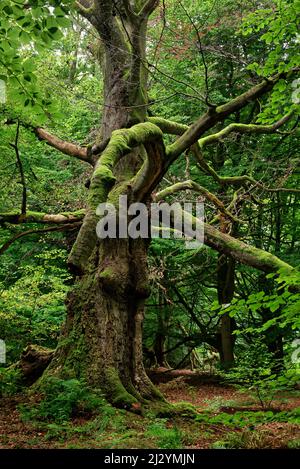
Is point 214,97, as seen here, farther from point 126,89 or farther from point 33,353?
point 33,353

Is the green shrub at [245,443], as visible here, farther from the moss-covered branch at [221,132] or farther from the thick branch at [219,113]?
the moss-covered branch at [221,132]

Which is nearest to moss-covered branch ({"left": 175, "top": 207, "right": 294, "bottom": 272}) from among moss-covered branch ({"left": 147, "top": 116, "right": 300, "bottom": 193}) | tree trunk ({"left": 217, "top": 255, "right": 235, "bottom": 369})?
moss-covered branch ({"left": 147, "top": 116, "right": 300, "bottom": 193})

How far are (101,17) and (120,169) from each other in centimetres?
265

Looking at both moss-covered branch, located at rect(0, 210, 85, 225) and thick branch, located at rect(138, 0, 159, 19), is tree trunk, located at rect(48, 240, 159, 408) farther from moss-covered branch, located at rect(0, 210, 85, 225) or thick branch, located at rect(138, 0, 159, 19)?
thick branch, located at rect(138, 0, 159, 19)

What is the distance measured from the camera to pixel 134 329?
278 inches

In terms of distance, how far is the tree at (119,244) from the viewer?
5.92 metres

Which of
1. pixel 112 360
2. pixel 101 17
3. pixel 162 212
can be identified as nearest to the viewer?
Answer: pixel 112 360

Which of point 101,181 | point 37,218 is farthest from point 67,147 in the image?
point 101,181

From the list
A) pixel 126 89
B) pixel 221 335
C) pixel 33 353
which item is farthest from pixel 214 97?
pixel 33 353

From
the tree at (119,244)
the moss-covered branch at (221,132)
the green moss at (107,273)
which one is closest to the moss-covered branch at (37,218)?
the tree at (119,244)

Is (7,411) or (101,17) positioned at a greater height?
(101,17)

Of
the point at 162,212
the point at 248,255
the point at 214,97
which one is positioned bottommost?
the point at 248,255

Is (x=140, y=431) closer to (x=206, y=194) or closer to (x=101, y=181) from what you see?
(x=101, y=181)
